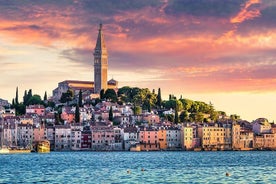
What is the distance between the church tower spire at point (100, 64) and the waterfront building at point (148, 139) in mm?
27778

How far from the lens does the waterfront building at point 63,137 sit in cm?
9724

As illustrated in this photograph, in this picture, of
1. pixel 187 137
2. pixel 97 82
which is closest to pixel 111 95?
pixel 97 82

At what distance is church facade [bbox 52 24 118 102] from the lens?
123375mm

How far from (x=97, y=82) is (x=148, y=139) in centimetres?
3019

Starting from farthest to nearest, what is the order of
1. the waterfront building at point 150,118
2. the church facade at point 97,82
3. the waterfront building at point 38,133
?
the church facade at point 97,82, the waterfront building at point 150,118, the waterfront building at point 38,133

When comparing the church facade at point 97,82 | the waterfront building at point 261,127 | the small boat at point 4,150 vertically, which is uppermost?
the church facade at point 97,82

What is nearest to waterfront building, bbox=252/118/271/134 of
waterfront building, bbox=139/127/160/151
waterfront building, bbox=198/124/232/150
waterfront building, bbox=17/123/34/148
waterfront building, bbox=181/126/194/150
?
waterfront building, bbox=198/124/232/150

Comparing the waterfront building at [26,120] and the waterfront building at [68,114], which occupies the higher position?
the waterfront building at [68,114]

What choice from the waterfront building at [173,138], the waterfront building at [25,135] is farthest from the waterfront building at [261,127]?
the waterfront building at [25,135]

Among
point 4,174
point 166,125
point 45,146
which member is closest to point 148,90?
point 166,125

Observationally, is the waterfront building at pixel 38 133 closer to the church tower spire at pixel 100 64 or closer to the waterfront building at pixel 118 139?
the waterfront building at pixel 118 139

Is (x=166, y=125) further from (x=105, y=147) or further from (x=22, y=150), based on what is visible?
(x=22, y=150)

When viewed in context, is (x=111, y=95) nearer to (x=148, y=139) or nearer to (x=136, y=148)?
(x=148, y=139)

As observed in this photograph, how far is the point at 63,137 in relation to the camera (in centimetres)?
9788
